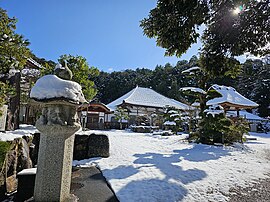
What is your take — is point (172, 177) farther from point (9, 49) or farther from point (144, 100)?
point (144, 100)

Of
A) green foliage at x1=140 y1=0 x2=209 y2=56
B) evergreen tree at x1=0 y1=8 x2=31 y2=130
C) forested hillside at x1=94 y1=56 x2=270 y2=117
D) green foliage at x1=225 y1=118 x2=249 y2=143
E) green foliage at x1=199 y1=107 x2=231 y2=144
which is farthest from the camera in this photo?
forested hillside at x1=94 y1=56 x2=270 y2=117

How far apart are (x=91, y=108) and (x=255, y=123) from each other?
20143 mm

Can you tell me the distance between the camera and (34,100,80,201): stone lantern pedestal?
219 centimetres

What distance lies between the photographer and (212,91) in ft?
32.3

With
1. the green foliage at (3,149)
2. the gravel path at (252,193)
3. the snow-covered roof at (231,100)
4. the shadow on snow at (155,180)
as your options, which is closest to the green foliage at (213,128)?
the shadow on snow at (155,180)

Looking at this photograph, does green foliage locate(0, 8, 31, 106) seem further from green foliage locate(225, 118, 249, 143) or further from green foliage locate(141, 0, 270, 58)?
green foliage locate(225, 118, 249, 143)

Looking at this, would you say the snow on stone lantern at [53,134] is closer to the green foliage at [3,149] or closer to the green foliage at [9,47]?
the green foliage at [3,149]

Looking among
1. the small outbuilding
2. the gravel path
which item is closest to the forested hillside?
the small outbuilding

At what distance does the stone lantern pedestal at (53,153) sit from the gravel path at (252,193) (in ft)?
9.13

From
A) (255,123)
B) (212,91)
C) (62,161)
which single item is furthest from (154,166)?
(255,123)

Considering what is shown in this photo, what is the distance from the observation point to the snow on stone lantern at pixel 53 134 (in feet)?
7.13

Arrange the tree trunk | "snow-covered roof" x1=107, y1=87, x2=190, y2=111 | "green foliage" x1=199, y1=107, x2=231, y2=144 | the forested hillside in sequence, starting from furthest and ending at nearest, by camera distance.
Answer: the forested hillside
"snow-covered roof" x1=107, y1=87, x2=190, y2=111
"green foliage" x1=199, y1=107, x2=231, y2=144
the tree trunk

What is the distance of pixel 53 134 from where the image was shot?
225cm

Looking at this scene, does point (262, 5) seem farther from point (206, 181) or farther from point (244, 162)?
point (244, 162)
